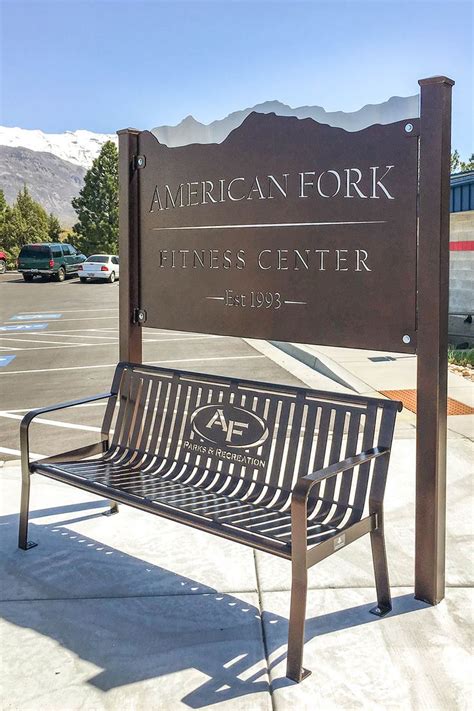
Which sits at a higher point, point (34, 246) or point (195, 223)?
point (34, 246)

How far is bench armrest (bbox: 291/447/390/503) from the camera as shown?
113 inches

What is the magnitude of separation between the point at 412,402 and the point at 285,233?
15.3 feet

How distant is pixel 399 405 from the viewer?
11.2 ft

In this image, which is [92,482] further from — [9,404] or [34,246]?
[34,246]

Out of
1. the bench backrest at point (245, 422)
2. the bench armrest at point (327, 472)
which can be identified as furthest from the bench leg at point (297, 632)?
the bench backrest at point (245, 422)

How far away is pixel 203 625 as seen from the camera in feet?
10.7

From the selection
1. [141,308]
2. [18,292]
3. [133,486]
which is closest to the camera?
[133,486]

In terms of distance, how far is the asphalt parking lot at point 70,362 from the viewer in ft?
23.6

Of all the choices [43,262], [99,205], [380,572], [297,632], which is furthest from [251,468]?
[99,205]

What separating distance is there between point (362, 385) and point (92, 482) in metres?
5.72

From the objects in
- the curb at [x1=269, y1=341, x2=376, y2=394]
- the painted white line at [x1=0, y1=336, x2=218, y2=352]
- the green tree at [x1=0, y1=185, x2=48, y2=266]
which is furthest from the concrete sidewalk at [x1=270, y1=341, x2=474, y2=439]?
the green tree at [x1=0, y1=185, x2=48, y2=266]

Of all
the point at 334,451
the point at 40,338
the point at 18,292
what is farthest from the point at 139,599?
the point at 18,292

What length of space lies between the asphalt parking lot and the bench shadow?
8.33ft

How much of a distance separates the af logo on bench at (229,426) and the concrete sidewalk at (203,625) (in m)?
0.61
